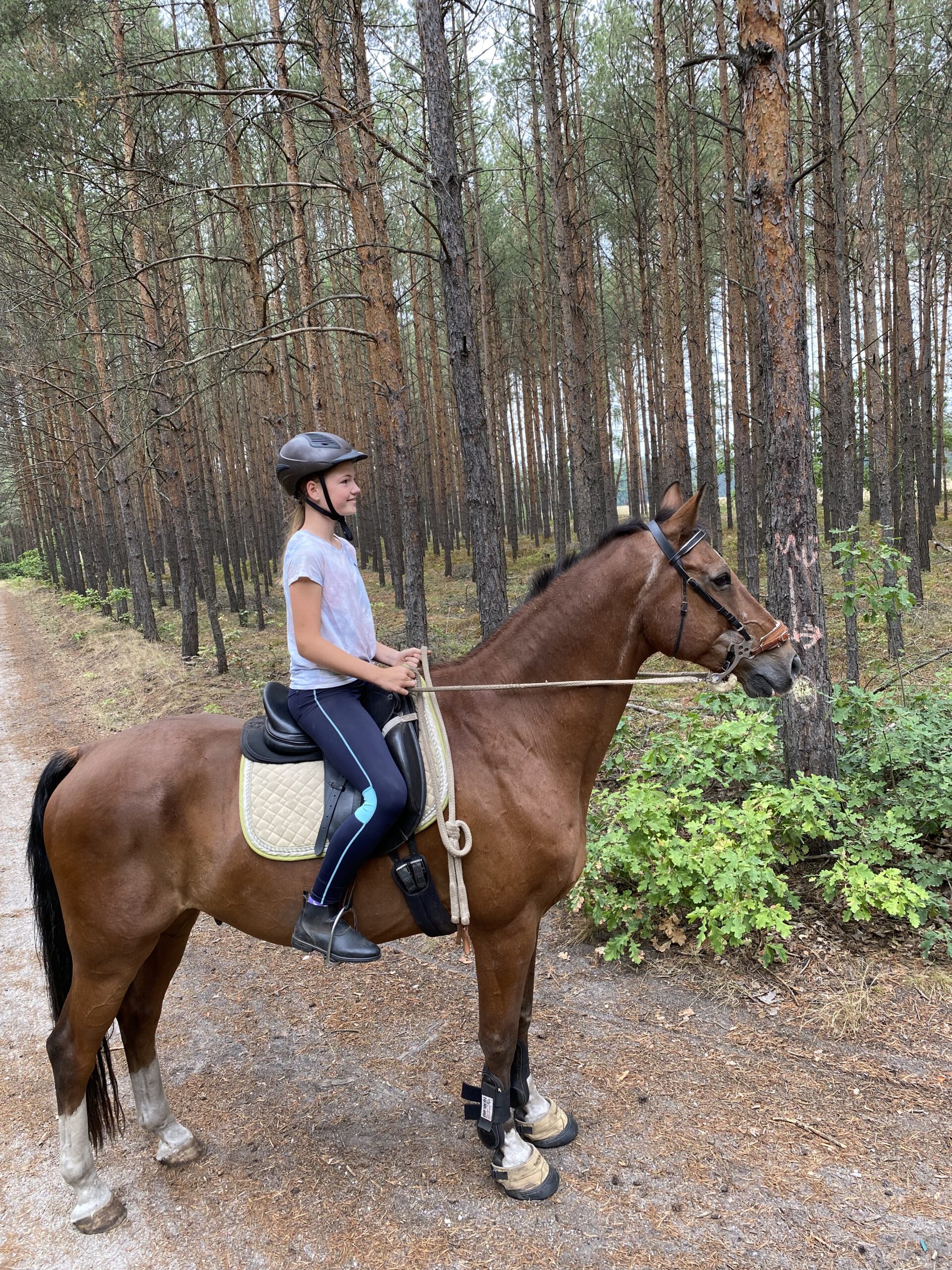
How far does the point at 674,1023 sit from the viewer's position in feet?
12.0

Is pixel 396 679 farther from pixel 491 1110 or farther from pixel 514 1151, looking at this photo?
pixel 514 1151

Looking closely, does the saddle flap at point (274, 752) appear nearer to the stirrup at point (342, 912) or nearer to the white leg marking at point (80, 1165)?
the stirrup at point (342, 912)

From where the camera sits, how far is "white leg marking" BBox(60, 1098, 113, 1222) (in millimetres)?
2770

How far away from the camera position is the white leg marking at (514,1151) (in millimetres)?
2715

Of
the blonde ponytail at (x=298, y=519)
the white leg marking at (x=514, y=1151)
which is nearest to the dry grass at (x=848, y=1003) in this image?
the white leg marking at (x=514, y=1151)

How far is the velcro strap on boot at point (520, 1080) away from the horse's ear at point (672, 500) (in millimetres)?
2297

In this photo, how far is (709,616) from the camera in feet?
8.75

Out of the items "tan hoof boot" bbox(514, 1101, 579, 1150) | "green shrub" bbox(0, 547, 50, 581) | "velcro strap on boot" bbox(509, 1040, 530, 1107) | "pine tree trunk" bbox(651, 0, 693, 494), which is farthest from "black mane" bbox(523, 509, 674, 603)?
"green shrub" bbox(0, 547, 50, 581)

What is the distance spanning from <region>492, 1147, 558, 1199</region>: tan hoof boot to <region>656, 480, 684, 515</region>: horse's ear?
2.58m

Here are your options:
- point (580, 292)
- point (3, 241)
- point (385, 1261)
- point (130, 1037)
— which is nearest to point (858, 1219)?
point (385, 1261)

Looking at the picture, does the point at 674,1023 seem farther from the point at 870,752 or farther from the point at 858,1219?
the point at 870,752

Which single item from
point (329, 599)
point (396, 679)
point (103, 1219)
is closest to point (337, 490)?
point (329, 599)

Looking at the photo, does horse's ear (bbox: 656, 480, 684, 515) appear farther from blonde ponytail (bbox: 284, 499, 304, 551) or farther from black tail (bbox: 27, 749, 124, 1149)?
black tail (bbox: 27, 749, 124, 1149)

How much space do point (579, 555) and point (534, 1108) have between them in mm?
2327
